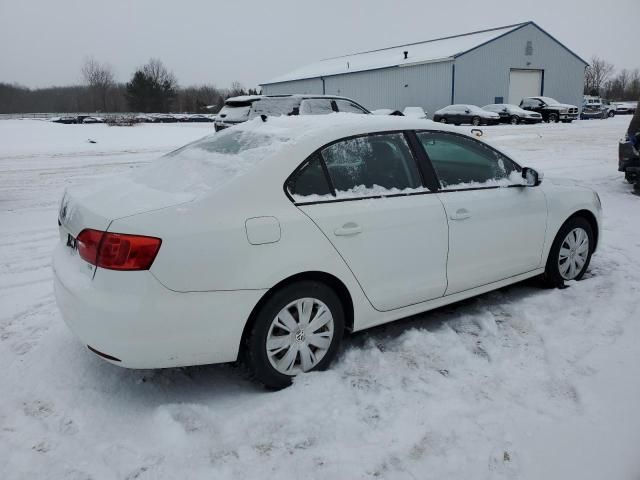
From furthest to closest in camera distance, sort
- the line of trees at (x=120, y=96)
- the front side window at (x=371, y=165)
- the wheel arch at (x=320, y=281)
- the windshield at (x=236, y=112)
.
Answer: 1. the line of trees at (x=120, y=96)
2. the windshield at (x=236, y=112)
3. the front side window at (x=371, y=165)
4. the wheel arch at (x=320, y=281)

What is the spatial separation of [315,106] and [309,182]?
11573 mm

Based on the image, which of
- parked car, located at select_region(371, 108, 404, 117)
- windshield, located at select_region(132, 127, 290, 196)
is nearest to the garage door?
parked car, located at select_region(371, 108, 404, 117)

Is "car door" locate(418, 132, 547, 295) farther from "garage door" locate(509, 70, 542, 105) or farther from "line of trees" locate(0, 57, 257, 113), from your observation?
"line of trees" locate(0, 57, 257, 113)

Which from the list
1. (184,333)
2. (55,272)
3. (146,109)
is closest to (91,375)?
(55,272)

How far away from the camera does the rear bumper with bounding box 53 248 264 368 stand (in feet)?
9.07

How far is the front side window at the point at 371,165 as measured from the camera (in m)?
3.43

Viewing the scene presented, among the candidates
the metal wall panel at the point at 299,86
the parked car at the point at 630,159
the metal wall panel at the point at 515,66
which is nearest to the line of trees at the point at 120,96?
the metal wall panel at the point at 299,86

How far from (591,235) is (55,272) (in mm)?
4404

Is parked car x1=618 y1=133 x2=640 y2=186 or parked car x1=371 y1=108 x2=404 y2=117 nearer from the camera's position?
parked car x1=618 y1=133 x2=640 y2=186

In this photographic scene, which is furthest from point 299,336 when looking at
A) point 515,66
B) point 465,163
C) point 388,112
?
point 515,66

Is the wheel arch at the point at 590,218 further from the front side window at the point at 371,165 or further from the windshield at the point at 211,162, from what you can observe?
the windshield at the point at 211,162

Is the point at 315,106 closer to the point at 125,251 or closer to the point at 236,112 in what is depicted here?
the point at 236,112

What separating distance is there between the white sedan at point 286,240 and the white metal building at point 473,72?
3585cm

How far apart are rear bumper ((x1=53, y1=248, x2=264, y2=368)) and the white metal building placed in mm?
37347
